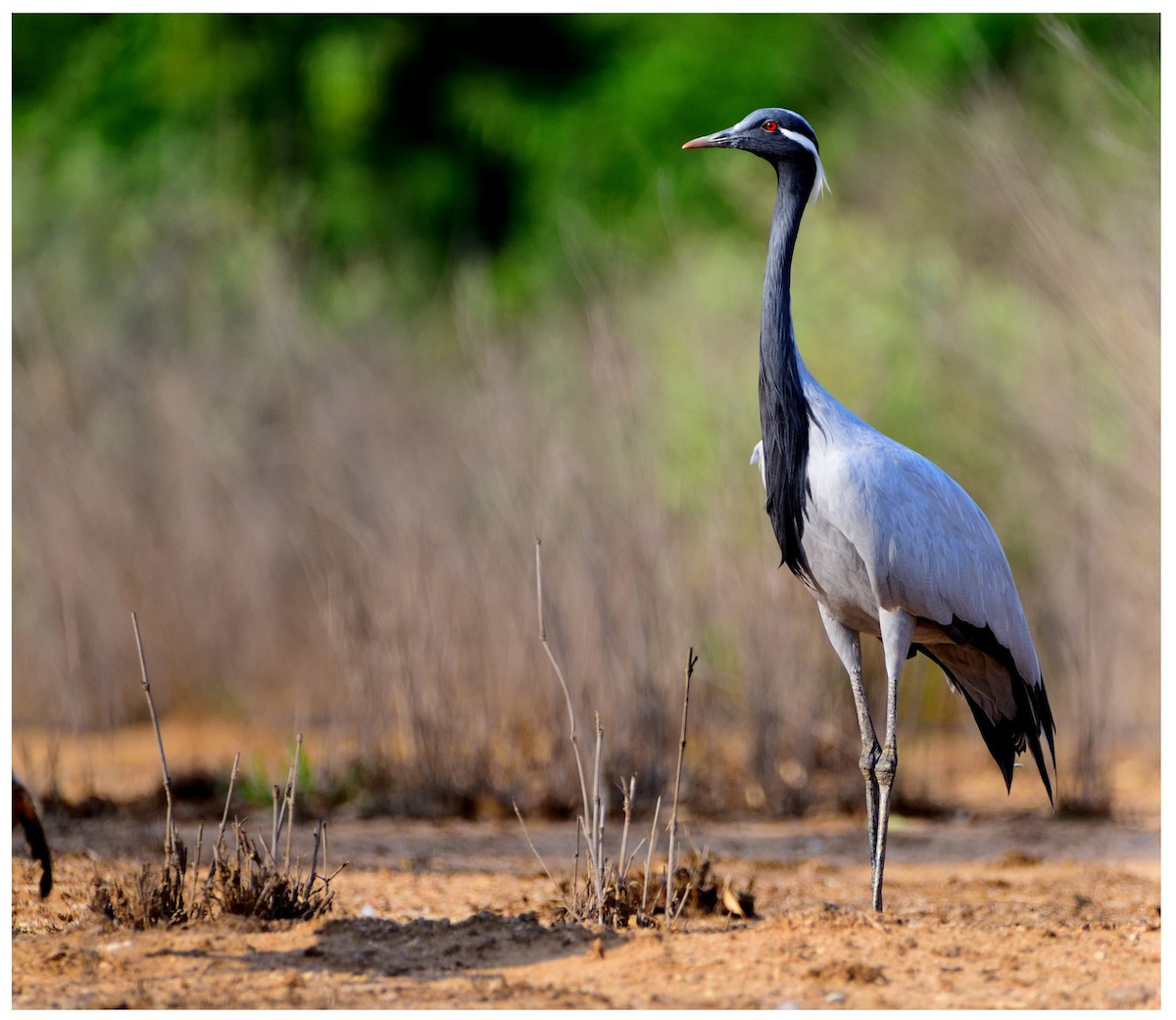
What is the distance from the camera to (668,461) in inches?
371

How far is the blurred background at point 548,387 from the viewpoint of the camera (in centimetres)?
746

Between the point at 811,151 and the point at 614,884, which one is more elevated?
the point at 811,151

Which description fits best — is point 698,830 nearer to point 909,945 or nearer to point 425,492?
point 425,492

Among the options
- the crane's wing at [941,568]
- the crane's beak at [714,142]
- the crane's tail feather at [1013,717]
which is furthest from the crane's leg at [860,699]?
the crane's beak at [714,142]

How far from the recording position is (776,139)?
16.2ft

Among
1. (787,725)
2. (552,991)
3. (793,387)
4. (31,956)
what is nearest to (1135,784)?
(787,725)

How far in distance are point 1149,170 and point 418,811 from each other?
4.65 meters

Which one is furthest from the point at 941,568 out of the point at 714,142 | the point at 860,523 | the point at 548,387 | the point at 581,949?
the point at 548,387

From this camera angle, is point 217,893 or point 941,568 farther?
point 941,568

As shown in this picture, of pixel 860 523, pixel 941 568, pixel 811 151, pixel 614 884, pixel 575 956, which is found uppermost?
pixel 811 151

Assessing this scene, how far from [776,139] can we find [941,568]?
1438 millimetres

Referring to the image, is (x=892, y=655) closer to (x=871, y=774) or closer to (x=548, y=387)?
(x=871, y=774)

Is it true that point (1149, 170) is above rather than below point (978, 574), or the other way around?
above
